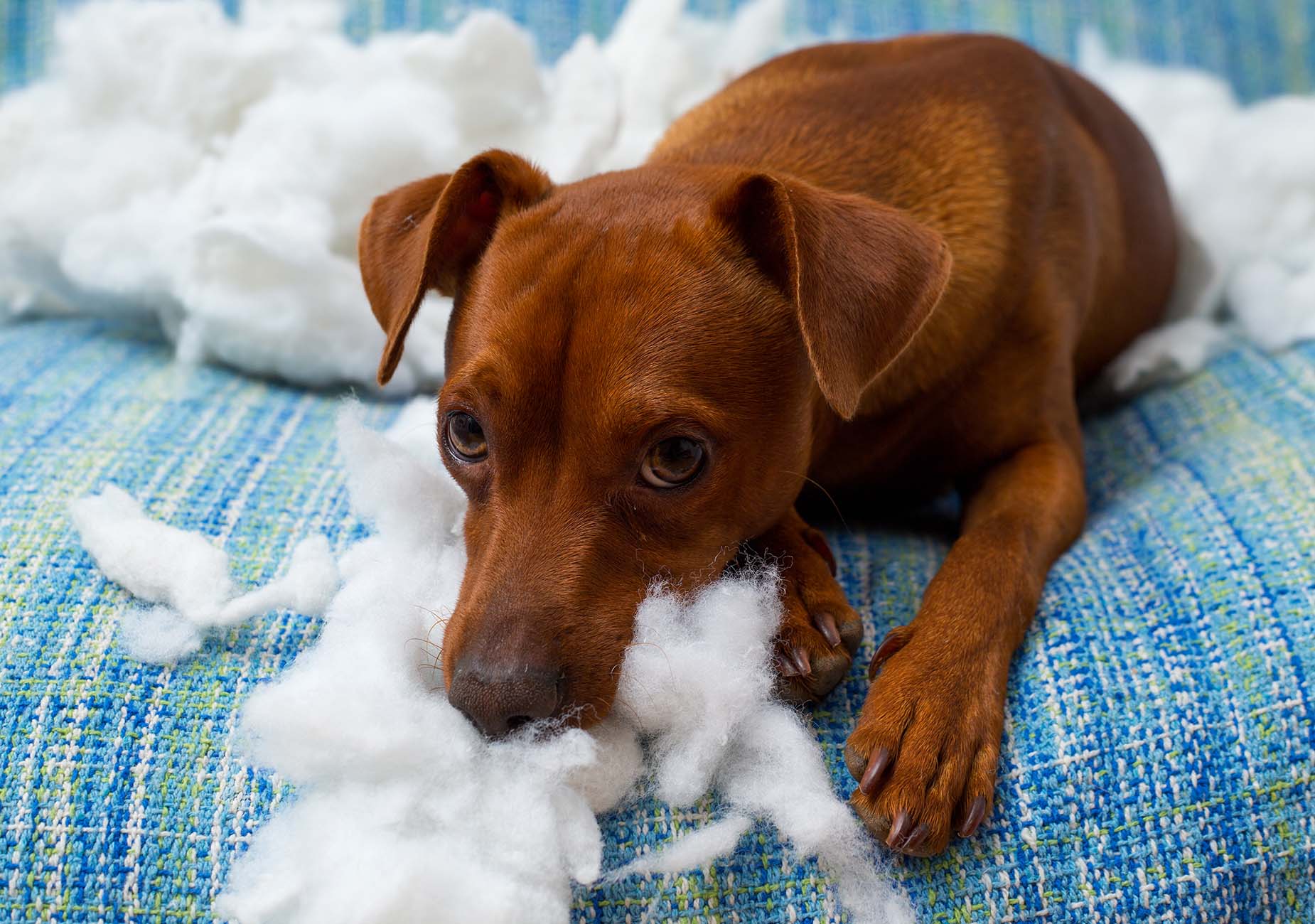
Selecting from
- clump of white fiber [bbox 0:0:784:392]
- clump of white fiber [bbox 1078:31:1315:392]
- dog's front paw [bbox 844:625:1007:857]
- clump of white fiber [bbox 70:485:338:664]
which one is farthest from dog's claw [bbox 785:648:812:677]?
clump of white fiber [bbox 1078:31:1315:392]

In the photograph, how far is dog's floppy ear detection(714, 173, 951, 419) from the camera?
1.81 meters

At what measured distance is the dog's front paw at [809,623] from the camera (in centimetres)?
183

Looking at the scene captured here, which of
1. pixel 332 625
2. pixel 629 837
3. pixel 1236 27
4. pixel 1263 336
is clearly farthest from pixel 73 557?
pixel 1236 27

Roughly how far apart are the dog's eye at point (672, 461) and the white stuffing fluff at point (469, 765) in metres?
0.18

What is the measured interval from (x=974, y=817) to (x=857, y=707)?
272 mm

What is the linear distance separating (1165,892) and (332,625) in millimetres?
1347

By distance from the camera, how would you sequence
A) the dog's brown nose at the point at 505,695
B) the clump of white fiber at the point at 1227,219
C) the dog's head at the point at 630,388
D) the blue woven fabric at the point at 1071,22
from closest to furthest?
1. the dog's brown nose at the point at 505,695
2. the dog's head at the point at 630,388
3. the clump of white fiber at the point at 1227,219
4. the blue woven fabric at the point at 1071,22

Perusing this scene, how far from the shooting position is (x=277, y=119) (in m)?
3.31

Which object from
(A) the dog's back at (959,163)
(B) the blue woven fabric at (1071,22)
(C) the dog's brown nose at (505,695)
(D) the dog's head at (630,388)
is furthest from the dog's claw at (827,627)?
(B) the blue woven fabric at (1071,22)

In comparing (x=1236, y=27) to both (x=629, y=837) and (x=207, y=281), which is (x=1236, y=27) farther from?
(x=629, y=837)

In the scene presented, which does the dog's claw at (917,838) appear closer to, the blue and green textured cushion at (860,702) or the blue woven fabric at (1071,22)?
the blue and green textured cushion at (860,702)

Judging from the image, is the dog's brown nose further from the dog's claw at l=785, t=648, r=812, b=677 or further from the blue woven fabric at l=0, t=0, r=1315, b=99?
the blue woven fabric at l=0, t=0, r=1315, b=99

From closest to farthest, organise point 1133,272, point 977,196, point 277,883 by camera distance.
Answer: point 277,883
point 977,196
point 1133,272

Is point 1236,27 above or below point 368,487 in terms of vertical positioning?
above
